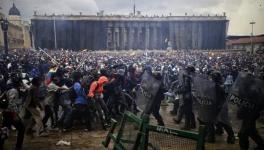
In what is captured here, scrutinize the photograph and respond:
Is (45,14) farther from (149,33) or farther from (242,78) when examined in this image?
(242,78)

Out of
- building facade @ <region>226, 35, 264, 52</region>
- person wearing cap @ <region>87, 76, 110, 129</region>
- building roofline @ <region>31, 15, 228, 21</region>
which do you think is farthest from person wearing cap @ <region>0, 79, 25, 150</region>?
building roofline @ <region>31, 15, 228, 21</region>

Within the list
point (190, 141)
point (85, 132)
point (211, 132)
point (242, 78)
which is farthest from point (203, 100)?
point (190, 141)

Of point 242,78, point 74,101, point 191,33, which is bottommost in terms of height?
point 74,101

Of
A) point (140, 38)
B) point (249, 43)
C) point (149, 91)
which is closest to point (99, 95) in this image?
point (149, 91)

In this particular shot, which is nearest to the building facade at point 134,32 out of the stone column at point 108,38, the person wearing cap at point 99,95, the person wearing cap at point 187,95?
the stone column at point 108,38

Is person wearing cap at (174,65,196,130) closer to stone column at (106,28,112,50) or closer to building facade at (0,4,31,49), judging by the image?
building facade at (0,4,31,49)

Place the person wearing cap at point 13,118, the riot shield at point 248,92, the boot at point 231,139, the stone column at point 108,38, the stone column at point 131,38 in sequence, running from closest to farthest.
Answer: the riot shield at point 248,92, the person wearing cap at point 13,118, the boot at point 231,139, the stone column at point 108,38, the stone column at point 131,38

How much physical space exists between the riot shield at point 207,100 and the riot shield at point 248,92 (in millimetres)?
1315

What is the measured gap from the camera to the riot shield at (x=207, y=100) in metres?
7.72

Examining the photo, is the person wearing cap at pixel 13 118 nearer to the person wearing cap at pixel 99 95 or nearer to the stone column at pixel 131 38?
the person wearing cap at pixel 99 95

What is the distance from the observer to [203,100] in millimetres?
7863

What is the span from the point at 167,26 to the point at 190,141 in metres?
69.9

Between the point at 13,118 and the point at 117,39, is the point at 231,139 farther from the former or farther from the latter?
the point at 117,39

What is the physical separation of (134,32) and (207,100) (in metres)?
66.0
